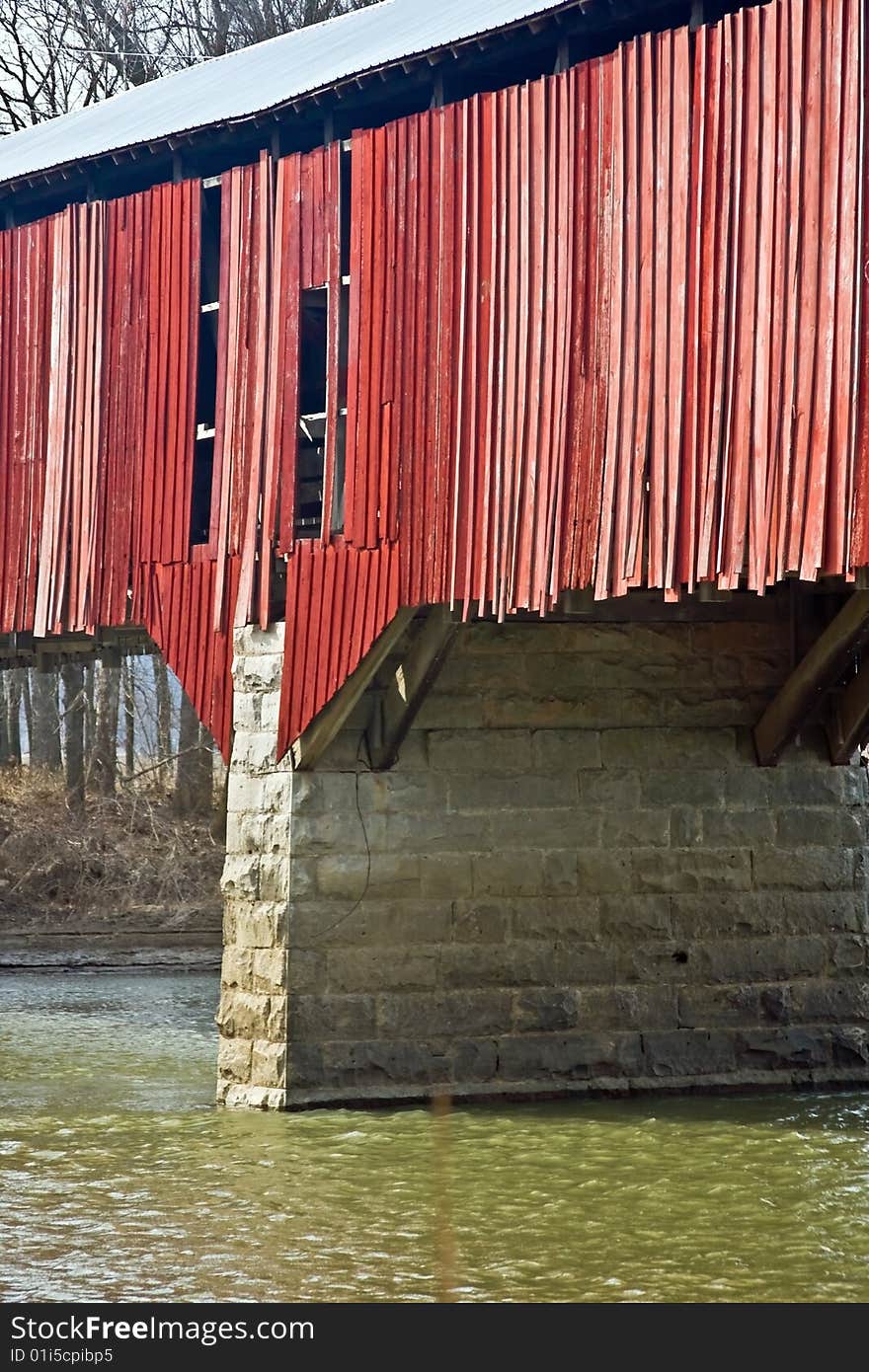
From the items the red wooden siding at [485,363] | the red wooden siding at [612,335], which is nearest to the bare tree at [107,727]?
the red wooden siding at [485,363]

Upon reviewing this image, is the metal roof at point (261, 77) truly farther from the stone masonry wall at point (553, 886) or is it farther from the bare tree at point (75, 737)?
the bare tree at point (75, 737)

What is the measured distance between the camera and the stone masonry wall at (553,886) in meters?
10.0

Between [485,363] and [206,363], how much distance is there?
274 centimetres

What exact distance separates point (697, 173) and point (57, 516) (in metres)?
4.92

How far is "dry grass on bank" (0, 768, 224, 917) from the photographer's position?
20.7 meters

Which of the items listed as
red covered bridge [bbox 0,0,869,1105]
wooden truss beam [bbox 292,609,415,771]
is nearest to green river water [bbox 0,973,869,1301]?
red covered bridge [bbox 0,0,869,1105]

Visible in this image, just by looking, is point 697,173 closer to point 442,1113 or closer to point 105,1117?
point 442,1113

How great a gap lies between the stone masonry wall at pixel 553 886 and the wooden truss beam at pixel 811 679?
155 mm

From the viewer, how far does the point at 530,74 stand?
10289mm

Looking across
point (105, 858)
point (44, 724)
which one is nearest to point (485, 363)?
point (105, 858)

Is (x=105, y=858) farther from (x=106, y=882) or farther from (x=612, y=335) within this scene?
(x=612, y=335)

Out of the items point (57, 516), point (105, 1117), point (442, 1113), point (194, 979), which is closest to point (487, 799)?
point (442, 1113)

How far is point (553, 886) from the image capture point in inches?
410

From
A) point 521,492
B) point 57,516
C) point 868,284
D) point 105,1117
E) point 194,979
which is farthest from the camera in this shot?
point 194,979
